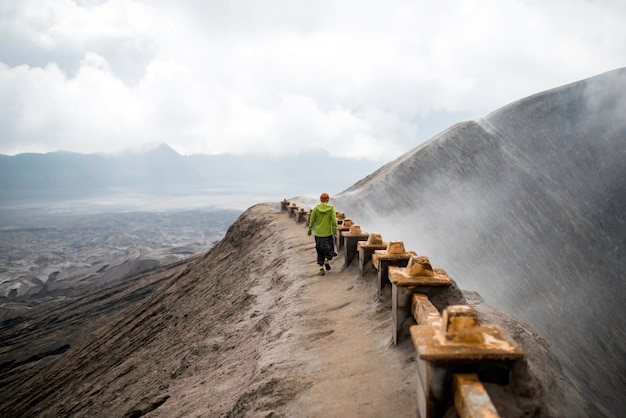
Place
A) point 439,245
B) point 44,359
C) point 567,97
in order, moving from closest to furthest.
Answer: point 44,359 < point 439,245 < point 567,97

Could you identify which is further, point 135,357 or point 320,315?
point 135,357

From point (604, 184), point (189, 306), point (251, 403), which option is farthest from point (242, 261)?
point (604, 184)

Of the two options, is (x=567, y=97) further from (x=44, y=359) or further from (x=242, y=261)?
(x=44, y=359)

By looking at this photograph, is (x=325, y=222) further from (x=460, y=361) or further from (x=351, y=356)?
(x=460, y=361)

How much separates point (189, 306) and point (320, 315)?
10343 mm

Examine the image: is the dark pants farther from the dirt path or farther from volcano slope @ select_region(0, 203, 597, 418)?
the dirt path

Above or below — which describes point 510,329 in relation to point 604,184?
below

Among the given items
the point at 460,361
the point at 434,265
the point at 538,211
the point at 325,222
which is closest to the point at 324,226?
the point at 325,222

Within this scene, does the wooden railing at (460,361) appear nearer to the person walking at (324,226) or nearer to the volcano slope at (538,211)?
the person walking at (324,226)

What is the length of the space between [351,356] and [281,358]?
44.2 inches

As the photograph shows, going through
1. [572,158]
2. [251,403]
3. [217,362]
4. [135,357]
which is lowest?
[135,357]

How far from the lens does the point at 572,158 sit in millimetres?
48594

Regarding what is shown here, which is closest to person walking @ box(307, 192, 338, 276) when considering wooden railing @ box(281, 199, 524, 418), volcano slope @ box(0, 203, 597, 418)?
volcano slope @ box(0, 203, 597, 418)

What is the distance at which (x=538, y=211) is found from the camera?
4169 cm
